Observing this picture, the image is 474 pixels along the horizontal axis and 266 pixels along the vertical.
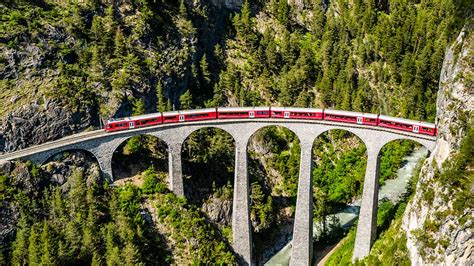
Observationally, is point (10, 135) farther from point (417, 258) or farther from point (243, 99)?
point (417, 258)

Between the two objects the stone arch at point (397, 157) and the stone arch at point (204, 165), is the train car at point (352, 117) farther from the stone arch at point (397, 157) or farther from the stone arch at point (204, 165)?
the stone arch at point (397, 157)

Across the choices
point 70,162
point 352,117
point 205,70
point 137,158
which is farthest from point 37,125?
point 352,117

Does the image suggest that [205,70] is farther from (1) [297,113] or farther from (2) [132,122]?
(1) [297,113]

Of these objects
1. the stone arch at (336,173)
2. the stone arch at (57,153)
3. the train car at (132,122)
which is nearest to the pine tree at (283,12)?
the stone arch at (336,173)

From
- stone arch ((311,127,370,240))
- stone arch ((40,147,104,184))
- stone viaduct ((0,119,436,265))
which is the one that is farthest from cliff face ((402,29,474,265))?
stone arch ((40,147,104,184))

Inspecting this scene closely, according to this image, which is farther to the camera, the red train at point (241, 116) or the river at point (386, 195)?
the river at point (386, 195)

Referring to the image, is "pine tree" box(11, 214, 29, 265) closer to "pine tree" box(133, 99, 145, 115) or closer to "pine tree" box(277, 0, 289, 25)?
"pine tree" box(133, 99, 145, 115)

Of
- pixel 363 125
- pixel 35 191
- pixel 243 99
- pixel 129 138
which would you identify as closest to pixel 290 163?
pixel 243 99
